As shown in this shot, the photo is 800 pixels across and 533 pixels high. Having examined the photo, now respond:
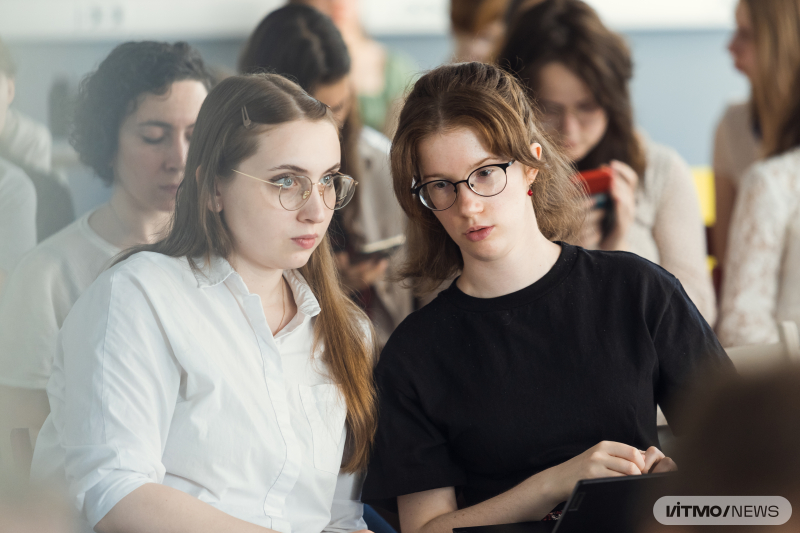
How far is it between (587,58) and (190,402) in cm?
124

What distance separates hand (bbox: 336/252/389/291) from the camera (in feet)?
5.56

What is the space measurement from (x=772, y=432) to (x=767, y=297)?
4.50 ft

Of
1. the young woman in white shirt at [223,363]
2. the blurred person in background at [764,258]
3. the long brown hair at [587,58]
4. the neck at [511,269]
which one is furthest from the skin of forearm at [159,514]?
the blurred person in background at [764,258]

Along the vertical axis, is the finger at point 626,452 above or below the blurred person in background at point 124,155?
below

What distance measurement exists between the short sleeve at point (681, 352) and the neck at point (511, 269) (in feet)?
0.65

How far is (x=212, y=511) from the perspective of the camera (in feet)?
3.17

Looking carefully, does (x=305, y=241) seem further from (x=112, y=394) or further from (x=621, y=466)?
(x=621, y=466)

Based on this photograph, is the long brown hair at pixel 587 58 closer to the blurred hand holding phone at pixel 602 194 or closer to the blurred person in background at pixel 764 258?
the blurred hand holding phone at pixel 602 194

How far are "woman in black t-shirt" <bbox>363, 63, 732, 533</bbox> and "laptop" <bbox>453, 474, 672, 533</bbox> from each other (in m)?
0.18

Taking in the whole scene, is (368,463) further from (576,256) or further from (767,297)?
(767,297)

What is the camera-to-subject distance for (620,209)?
1692 millimetres

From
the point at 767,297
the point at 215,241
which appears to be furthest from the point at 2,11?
the point at 767,297

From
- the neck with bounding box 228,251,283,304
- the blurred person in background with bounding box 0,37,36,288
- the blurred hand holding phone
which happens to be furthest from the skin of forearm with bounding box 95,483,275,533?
the blurred hand holding phone

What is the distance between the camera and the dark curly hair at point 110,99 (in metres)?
1.23
